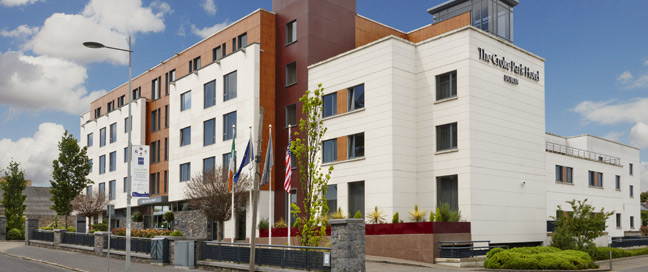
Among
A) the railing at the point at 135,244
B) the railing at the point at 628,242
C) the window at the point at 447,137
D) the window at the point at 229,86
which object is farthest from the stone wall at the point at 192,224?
the railing at the point at 628,242

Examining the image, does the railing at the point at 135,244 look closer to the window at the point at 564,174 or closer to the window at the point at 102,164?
the window at the point at 564,174

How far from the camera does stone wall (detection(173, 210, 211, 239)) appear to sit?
160 ft

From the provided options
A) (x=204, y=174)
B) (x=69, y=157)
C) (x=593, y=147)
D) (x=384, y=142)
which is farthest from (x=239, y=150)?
(x=593, y=147)

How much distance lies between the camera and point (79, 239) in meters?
44.1

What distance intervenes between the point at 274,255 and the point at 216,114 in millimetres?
25481

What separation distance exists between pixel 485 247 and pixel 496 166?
525cm

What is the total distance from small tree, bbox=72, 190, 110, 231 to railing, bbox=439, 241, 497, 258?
45.0 metres

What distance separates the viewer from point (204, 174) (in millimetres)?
43656

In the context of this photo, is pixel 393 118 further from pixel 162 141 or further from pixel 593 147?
pixel 593 147

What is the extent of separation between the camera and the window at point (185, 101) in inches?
2062

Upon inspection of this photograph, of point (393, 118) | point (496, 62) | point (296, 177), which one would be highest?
point (496, 62)

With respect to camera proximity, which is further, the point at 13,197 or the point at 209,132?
the point at 13,197

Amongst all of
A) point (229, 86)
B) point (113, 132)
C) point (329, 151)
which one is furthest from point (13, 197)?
point (329, 151)

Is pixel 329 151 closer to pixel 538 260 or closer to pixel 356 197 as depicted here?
pixel 356 197
